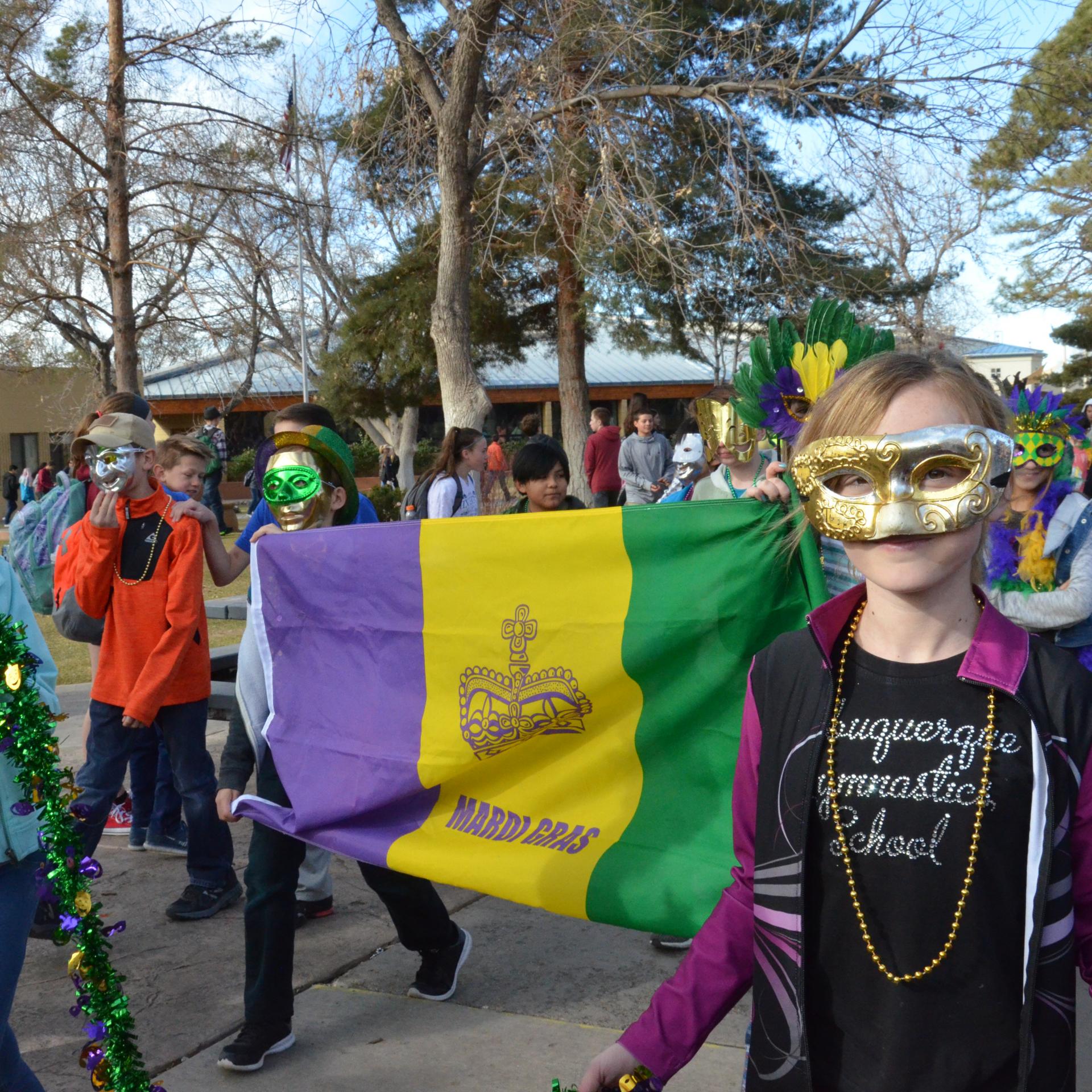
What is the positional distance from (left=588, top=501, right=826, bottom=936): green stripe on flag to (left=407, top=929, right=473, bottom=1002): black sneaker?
1159 mm

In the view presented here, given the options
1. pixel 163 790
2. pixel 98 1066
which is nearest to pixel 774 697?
pixel 98 1066

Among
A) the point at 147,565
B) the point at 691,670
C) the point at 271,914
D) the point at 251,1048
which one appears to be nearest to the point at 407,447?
the point at 147,565

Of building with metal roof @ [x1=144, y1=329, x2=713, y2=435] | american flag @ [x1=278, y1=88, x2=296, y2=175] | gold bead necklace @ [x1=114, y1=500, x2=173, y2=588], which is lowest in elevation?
gold bead necklace @ [x1=114, y1=500, x2=173, y2=588]

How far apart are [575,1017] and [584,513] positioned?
173 cm

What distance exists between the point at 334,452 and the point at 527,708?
1395 mm

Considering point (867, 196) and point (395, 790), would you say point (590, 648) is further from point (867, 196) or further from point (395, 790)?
point (867, 196)

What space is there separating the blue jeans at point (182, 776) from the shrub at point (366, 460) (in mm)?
29945

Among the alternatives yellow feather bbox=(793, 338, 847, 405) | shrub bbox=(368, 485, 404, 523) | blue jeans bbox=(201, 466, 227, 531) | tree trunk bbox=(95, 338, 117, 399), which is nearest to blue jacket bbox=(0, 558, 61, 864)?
yellow feather bbox=(793, 338, 847, 405)

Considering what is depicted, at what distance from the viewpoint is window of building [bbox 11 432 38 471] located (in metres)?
41.1

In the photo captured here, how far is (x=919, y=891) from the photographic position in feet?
5.48

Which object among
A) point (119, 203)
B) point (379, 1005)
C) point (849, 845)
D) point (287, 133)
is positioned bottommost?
point (379, 1005)

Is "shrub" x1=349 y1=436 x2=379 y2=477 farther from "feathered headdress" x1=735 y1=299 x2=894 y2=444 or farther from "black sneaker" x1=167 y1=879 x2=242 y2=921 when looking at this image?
"feathered headdress" x1=735 y1=299 x2=894 y2=444

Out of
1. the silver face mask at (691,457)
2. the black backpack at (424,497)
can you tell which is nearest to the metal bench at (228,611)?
the black backpack at (424,497)

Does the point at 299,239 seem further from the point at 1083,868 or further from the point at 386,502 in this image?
the point at 1083,868
